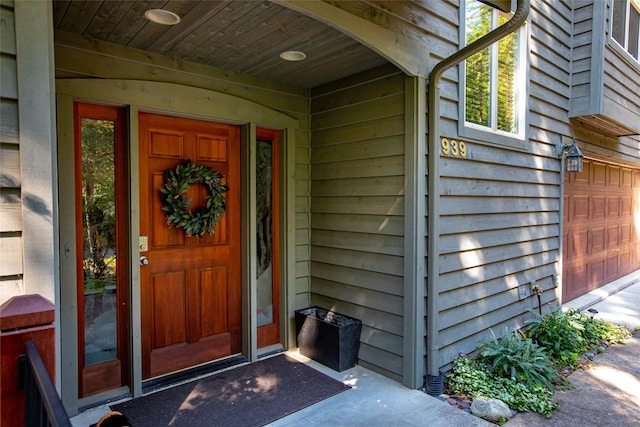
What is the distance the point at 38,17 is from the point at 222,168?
74.1 inches

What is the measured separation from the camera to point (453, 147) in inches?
122

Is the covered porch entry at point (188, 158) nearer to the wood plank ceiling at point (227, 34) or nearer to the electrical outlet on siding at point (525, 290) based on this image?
the wood plank ceiling at point (227, 34)

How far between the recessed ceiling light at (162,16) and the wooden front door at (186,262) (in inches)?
28.4

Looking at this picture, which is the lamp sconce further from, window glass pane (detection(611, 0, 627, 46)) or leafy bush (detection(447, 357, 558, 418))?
leafy bush (detection(447, 357, 558, 418))

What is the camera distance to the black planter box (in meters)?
3.10

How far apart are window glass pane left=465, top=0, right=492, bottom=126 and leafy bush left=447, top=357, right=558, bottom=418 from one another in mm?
1998

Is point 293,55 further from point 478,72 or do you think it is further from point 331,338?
point 331,338

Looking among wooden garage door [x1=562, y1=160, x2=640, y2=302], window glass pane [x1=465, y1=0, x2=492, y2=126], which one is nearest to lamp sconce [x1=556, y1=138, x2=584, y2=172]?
wooden garage door [x1=562, y1=160, x2=640, y2=302]

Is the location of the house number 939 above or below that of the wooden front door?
above

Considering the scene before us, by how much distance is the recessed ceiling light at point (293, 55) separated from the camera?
9.22 ft

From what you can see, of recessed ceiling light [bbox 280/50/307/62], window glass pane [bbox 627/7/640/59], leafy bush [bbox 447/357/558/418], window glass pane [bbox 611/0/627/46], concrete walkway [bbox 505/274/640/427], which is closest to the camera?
concrete walkway [bbox 505/274/640/427]

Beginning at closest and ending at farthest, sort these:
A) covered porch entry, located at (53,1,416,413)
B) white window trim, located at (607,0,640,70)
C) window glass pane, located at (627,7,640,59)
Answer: covered porch entry, located at (53,1,416,413)
white window trim, located at (607,0,640,70)
window glass pane, located at (627,7,640,59)

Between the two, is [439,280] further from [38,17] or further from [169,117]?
[38,17]

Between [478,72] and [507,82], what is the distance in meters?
0.55
